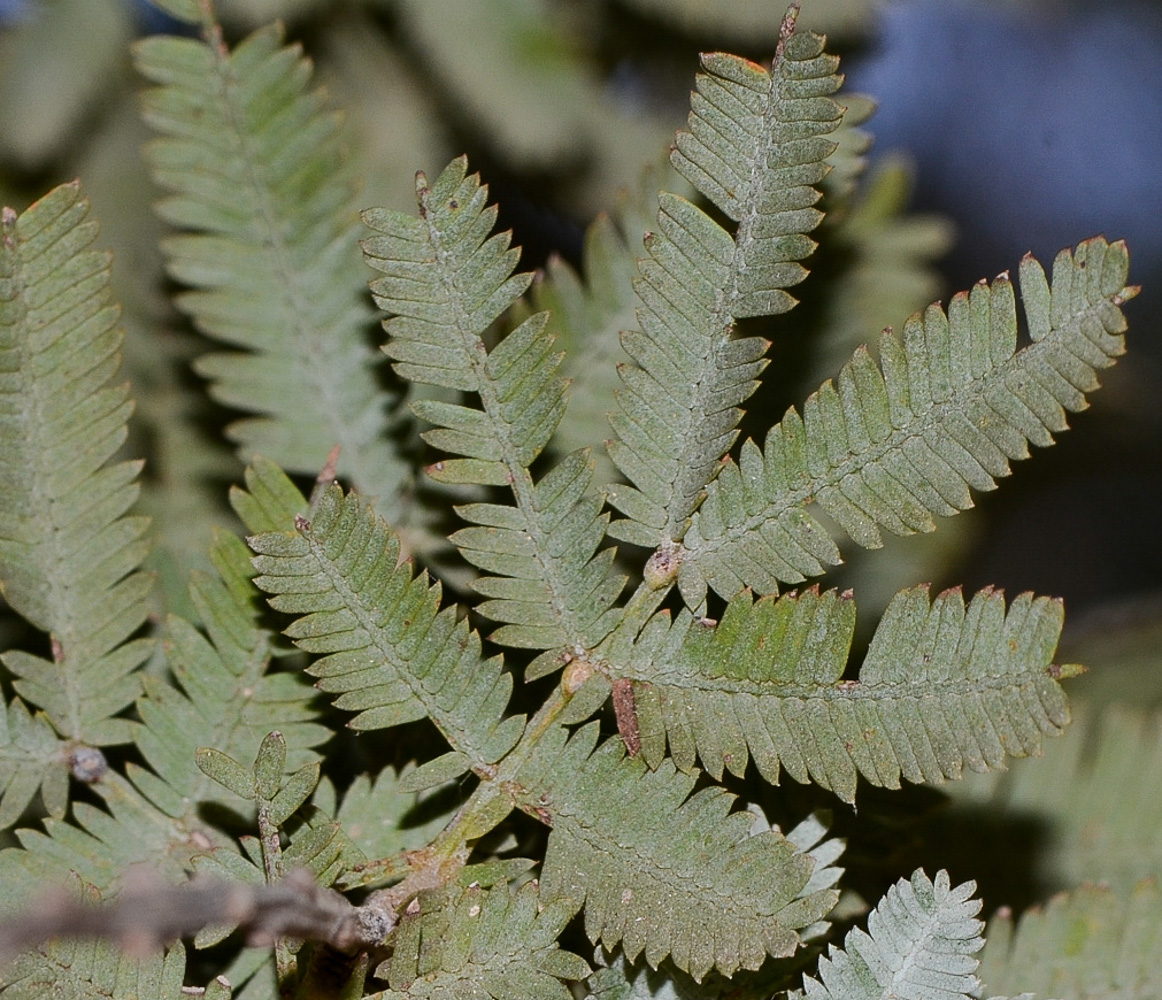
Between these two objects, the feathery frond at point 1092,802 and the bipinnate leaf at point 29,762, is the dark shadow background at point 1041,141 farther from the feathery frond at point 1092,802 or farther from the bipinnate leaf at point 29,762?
the bipinnate leaf at point 29,762

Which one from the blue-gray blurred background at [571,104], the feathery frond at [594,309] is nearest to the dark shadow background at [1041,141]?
the blue-gray blurred background at [571,104]

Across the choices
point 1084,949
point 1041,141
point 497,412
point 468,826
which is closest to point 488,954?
point 468,826

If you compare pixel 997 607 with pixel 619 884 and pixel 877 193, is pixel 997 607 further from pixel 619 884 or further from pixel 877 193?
pixel 877 193

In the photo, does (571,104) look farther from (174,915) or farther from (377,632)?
(174,915)

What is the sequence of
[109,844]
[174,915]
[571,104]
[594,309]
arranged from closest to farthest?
1. [174,915]
2. [109,844]
3. [594,309]
4. [571,104]

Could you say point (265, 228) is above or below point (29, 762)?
above

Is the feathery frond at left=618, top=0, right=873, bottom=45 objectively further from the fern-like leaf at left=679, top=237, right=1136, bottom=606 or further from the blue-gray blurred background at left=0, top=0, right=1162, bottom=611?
the fern-like leaf at left=679, top=237, right=1136, bottom=606
